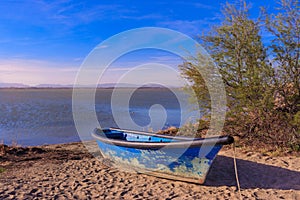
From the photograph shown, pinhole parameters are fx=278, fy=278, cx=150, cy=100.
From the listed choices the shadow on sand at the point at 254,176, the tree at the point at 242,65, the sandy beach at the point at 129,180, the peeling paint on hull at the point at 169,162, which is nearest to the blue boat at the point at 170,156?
the peeling paint on hull at the point at 169,162

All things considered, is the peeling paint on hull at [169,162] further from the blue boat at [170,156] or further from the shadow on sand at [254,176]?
the shadow on sand at [254,176]

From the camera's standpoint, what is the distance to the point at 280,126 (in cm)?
832

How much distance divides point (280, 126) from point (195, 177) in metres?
4.00

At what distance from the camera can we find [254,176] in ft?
21.5

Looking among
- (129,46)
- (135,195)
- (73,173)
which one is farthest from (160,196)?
(129,46)

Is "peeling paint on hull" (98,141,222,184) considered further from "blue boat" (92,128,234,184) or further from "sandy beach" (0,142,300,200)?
"sandy beach" (0,142,300,200)

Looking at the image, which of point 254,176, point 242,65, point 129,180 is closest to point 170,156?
point 129,180

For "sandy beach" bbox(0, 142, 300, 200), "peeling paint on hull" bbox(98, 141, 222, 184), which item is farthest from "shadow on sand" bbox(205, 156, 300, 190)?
"peeling paint on hull" bbox(98, 141, 222, 184)

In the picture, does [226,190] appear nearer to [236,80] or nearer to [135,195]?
[135,195]

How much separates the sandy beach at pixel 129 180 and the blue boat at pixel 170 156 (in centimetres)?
24

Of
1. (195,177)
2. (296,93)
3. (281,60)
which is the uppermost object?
(281,60)

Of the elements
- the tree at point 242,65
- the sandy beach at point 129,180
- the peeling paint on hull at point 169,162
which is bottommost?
the sandy beach at point 129,180

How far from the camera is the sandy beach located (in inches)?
213

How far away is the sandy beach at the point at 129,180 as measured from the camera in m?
5.41
